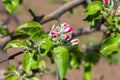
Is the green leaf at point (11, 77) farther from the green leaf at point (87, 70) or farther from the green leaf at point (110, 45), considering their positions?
the green leaf at point (87, 70)

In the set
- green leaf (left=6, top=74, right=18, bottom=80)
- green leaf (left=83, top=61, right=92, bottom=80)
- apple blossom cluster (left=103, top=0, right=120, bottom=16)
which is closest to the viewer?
apple blossom cluster (left=103, top=0, right=120, bottom=16)

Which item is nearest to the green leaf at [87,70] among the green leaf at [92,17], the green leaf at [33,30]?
the green leaf at [92,17]

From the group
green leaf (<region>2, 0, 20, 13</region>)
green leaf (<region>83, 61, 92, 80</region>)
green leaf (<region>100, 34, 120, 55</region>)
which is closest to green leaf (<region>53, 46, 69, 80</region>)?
green leaf (<region>100, 34, 120, 55</region>)

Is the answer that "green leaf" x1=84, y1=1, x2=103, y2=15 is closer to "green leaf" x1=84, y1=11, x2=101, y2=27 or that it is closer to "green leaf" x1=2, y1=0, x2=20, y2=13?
"green leaf" x1=84, y1=11, x2=101, y2=27

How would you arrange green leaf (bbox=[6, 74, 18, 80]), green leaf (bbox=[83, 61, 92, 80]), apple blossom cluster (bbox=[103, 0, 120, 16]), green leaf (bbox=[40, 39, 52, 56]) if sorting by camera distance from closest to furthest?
green leaf (bbox=[40, 39, 52, 56]), apple blossom cluster (bbox=[103, 0, 120, 16]), green leaf (bbox=[6, 74, 18, 80]), green leaf (bbox=[83, 61, 92, 80])

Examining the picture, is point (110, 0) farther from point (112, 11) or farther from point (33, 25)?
A: point (33, 25)

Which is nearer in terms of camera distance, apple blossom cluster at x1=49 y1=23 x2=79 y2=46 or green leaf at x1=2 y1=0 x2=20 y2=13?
apple blossom cluster at x1=49 y1=23 x2=79 y2=46
